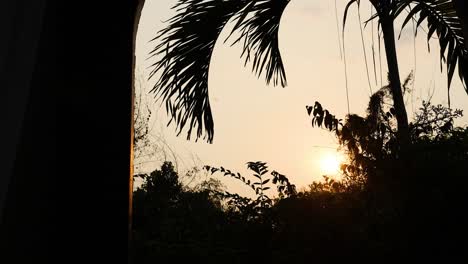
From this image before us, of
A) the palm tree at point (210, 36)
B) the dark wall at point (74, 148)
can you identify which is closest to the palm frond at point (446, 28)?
the palm tree at point (210, 36)

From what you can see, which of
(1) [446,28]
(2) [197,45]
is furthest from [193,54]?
(1) [446,28]

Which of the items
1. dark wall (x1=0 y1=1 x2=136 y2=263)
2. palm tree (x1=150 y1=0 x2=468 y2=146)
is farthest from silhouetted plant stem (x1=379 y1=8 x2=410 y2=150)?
dark wall (x1=0 y1=1 x2=136 y2=263)

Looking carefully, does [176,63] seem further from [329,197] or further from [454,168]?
[454,168]

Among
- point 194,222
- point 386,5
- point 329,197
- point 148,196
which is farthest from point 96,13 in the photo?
point 148,196

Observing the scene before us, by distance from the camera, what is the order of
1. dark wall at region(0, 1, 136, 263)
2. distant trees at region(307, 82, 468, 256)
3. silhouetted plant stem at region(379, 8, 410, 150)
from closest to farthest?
1. dark wall at region(0, 1, 136, 263)
2. distant trees at region(307, 82, 468, 256)
3. silhouetted plant stem at region(379, 8, 410, 150)

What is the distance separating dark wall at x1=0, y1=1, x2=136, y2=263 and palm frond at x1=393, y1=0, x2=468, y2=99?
7.65 ft

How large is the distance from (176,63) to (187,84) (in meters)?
0.15

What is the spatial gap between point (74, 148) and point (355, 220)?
7.08 ft

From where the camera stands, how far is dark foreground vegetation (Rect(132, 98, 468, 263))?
237 cm

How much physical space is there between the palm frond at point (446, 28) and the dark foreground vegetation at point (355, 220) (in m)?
0.50

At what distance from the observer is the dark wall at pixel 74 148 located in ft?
2.27

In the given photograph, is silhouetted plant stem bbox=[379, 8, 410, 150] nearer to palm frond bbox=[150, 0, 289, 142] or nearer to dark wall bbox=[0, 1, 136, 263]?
palm frond bbox=[150, 0, 289, 142]

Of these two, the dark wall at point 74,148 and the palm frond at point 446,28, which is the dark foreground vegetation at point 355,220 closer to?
the palm frond at point 446,28

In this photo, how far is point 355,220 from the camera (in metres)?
2.60
